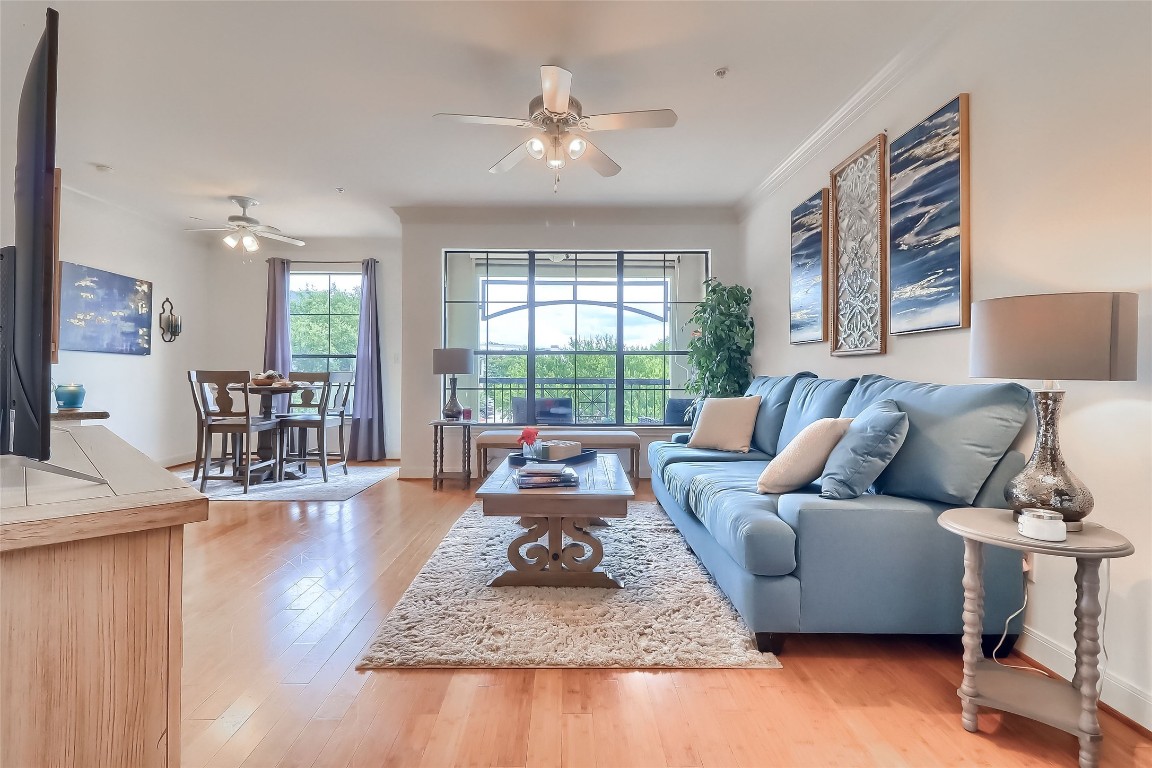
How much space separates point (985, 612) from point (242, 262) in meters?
7.52

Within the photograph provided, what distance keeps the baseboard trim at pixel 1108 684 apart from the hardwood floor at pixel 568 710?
5cm

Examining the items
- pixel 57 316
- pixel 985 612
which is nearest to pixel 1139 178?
pixel 985 612

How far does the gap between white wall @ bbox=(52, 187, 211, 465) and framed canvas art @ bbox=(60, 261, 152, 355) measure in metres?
0.08

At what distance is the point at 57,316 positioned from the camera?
14.7ft

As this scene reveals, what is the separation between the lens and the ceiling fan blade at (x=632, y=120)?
2.70 meters

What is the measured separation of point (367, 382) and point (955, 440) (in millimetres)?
5805

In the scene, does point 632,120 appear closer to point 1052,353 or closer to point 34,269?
point 1052,353

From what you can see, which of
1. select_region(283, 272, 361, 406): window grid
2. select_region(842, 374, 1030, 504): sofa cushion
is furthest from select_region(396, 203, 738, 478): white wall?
select_region(842, 374, 1030, 504): sofa cushion

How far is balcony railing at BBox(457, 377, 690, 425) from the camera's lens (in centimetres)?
563

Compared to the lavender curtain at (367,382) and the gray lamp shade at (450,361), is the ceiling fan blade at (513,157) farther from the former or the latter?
the lavender curtain at (367,382)

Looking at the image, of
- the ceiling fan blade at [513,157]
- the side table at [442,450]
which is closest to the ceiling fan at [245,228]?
the side table at [442,450]

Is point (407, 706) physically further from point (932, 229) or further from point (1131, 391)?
point (932, 229)

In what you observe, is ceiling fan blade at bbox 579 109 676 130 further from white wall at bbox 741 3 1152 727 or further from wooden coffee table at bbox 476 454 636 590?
wooden coffee table at bbox 476 454 636 590

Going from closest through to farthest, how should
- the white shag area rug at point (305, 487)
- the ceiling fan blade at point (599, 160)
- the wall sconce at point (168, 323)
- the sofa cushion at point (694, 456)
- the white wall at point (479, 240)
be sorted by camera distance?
the ceiling fan blade at point (599, 160)
the sofa cushion at point (694, 456)
the white shag area rug at point (305, 487)
the white wall at point (479, 240)
the wall sconce at point (168, 323)
